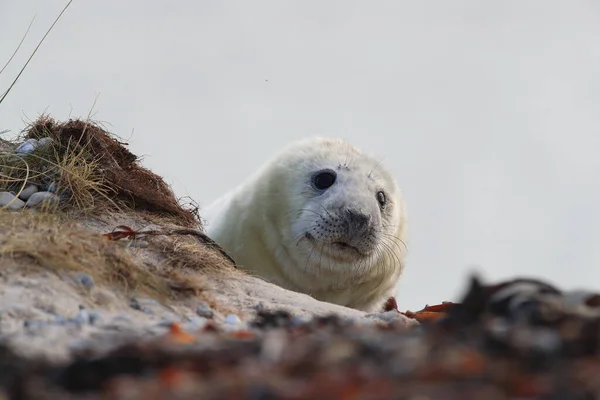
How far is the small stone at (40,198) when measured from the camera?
6582 millimetres

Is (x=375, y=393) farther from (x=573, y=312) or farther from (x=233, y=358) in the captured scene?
(x=573, y=312)

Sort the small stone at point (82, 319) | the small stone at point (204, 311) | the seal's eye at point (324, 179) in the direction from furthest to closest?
the seal's eye at point (324, 179) < the small stone at point (204, 311) < the small stone at point (82, 319)

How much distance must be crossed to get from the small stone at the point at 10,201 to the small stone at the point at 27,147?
0.75 m

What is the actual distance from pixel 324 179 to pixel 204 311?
8.84 ft

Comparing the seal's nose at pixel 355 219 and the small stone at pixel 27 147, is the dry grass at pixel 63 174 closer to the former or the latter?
the small stone at pixel 27 147

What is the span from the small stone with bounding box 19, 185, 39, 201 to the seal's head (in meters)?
1.93

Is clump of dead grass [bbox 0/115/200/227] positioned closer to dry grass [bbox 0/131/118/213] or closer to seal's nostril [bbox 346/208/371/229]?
dry grass [bbox 0/131/118/213]

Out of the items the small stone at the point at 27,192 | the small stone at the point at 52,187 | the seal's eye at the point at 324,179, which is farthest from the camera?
the seal's eye at the point at 324,179

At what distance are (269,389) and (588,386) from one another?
0.73 metres

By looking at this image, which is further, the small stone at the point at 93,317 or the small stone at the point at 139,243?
the small stone at the point at 139,243

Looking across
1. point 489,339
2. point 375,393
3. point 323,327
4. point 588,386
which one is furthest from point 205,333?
point 588,386

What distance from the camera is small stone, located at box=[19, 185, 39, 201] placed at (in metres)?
6.73

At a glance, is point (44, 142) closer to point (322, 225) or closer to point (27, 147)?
point (27, 147)

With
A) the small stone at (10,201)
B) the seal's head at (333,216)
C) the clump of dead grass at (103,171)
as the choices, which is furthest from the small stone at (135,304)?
the seal's head at (333,216)
